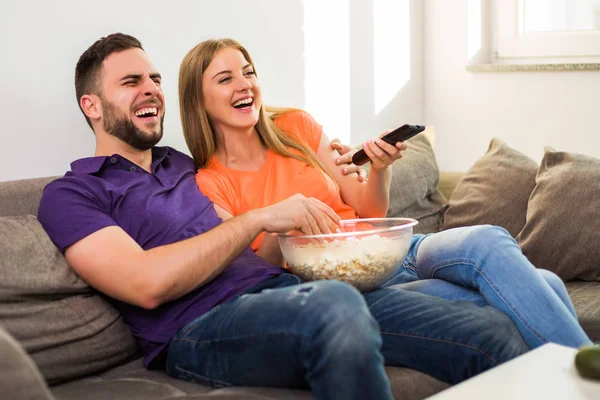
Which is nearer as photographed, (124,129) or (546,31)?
(124,129)

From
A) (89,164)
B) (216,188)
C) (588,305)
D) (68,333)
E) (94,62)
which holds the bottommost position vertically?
(588,305)

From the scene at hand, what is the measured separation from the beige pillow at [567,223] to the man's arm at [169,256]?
3.30ft

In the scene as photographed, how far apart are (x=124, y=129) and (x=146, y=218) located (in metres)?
0.31

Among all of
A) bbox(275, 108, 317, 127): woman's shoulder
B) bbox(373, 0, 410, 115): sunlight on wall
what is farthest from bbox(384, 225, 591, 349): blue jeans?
bbox(373, 0, 410, 115): sunlight on wall

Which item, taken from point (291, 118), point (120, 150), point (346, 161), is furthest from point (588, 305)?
point (120, 150)

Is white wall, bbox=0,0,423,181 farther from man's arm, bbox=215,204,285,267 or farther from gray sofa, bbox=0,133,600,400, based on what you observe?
man's arm, bbox=215,204,285,267

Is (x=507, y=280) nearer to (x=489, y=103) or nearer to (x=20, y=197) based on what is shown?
(x=20, y=197)

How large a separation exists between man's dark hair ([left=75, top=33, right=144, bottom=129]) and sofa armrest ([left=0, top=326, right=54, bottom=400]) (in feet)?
3.90

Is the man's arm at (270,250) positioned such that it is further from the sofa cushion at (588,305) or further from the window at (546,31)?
the window at (546,31)

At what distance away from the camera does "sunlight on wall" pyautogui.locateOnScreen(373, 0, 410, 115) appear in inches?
146

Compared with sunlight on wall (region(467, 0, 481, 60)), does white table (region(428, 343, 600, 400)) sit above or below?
below

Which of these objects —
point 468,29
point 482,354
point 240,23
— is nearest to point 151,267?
point 482,354

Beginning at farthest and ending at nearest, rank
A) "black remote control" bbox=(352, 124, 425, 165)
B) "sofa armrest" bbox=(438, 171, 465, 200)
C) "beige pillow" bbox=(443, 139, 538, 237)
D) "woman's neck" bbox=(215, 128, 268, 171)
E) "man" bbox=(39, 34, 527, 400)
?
1. "sofa armrest" bbox=(438, 171, 465, 200)
2. "beige pillow" bbox=(443, 139, 538, 237)
3. "woman's neck" bbox=(215, 128, 268, 171)
4. "black remote control" bbox=(352, 124, 425, 165)
5. "man" bbox=(39, 34, 527, 400)

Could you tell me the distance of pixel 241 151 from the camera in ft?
8.27
